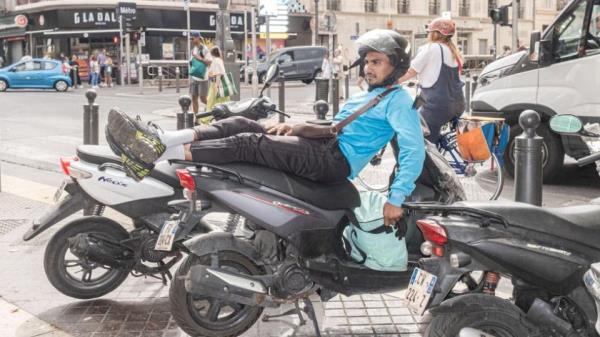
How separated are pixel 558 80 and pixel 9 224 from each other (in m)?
5.98

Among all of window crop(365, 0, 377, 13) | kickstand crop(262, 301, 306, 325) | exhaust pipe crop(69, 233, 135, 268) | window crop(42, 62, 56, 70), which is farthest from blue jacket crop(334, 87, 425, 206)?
window crop(365, 0, 377, 13)

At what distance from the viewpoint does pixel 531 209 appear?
3.01 meters

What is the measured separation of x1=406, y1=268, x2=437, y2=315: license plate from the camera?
9.62 ft

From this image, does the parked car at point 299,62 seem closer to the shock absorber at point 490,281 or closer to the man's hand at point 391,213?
the man's hand at point 391,213

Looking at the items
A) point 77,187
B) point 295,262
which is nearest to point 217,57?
point 77,187

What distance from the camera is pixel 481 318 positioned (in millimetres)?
2799

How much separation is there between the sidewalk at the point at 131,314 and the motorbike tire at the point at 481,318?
1.14 meters

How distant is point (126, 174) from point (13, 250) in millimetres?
1874

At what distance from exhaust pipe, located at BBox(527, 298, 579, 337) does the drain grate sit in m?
4.85

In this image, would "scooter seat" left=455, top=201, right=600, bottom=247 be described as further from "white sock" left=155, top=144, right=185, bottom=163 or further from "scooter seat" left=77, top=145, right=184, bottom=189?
"scooter seat" left=77, top=145, right=184, bottom=189

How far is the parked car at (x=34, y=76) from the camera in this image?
90.4ft

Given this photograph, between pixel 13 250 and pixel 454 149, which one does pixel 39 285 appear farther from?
pixel 454 149

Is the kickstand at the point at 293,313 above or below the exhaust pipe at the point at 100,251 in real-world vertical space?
below

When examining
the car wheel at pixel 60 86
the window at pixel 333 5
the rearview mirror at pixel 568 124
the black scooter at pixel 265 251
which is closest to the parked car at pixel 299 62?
the car wheel at pixel 60 86
